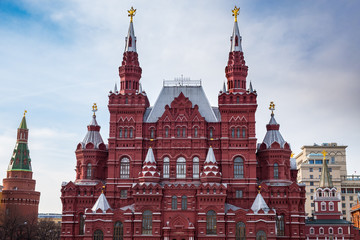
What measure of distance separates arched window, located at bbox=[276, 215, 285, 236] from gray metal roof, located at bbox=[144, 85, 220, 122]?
662 inches

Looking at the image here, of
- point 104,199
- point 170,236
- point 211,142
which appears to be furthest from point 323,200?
point 104,199

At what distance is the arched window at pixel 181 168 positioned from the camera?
6994 cm

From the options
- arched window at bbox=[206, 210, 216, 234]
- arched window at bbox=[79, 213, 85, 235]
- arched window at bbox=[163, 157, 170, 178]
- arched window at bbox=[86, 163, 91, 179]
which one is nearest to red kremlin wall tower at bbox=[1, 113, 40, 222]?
arched window at bbox=[86, 163, 91, 179]

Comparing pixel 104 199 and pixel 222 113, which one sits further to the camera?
pixel 222 113

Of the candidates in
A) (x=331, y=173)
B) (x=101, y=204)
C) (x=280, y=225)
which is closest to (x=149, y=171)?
(x=101, y=204)

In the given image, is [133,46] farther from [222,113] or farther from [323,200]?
[323,200]

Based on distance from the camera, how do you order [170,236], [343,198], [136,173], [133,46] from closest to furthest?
1. [170,236]
2. [136,173]
3. [133,46]
4. [343,198]

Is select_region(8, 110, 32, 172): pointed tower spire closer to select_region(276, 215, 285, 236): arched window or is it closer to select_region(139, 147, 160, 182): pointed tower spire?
select_region(139, 147, 160, 182): pointed tower spire

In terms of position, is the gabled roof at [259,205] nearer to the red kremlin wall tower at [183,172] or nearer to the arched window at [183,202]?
the red kremlin wall tower at [183,172]

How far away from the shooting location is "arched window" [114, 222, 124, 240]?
66.1 meters

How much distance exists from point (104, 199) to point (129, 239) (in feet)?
21.8

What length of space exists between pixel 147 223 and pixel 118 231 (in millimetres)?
4186

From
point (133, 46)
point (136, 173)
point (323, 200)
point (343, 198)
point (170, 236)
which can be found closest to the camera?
point (170, 236)

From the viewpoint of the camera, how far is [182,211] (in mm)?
66125
